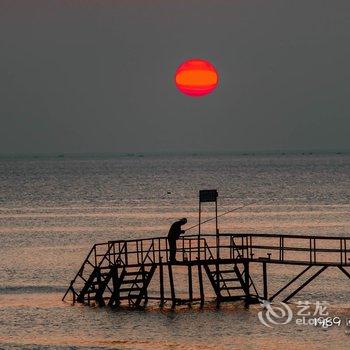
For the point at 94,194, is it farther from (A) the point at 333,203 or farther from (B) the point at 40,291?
(B) the point at 40,291

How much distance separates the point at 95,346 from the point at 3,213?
289 feet

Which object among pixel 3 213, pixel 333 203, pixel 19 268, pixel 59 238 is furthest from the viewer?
pixel 333 203

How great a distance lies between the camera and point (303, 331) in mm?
42438

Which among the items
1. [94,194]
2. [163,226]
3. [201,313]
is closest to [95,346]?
[201,313]

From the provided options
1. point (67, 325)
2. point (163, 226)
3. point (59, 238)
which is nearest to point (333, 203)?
point (163, 226)

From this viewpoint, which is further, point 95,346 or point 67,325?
point 67,325

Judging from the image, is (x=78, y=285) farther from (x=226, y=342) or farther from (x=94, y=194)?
(x=94, y=194)

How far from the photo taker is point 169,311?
4719 cm

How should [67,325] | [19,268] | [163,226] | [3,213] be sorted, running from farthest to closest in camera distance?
[3,213] → [163,226] → [19,268] → [67,325]

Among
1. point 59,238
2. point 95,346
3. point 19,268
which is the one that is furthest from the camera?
point 59,238

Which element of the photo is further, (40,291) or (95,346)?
(40,291)

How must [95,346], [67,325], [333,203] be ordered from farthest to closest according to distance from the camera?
[333,203] < [67,325] < [95,346]

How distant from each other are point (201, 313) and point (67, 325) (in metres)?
6.48

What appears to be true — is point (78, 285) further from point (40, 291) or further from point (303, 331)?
point (303, 331)
